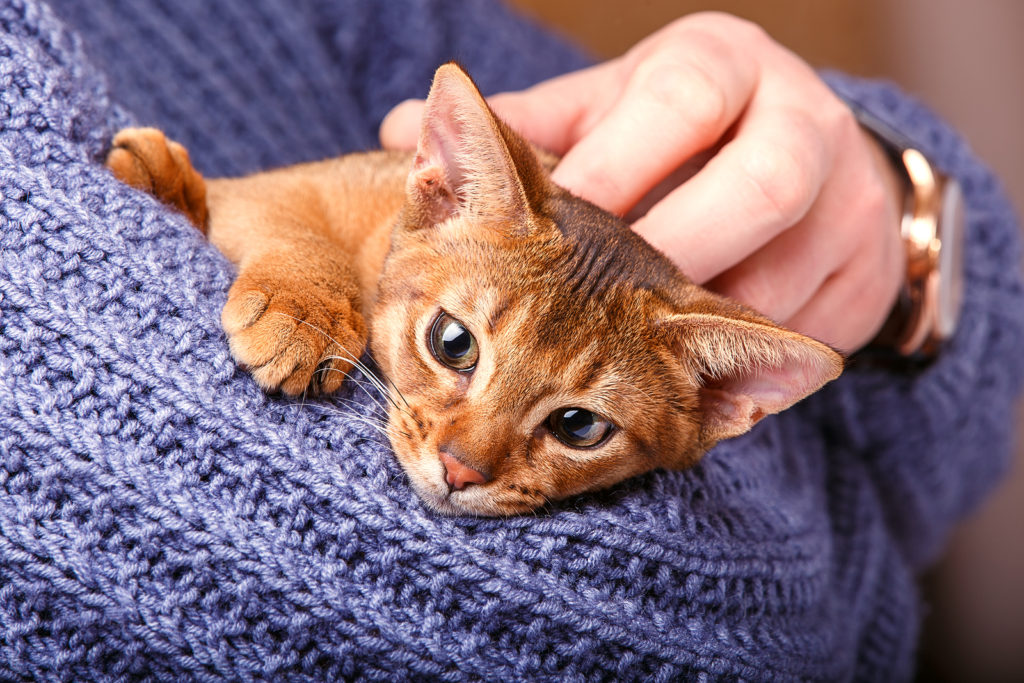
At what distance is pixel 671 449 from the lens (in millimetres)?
1098

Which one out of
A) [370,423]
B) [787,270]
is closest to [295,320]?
[370,423]

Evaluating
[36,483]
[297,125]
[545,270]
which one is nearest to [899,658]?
[545,270]

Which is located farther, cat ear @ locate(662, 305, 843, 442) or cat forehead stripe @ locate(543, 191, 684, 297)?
cat forehead stripe @ locate(543, 191, 684, 297)

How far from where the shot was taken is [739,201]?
3.68ft

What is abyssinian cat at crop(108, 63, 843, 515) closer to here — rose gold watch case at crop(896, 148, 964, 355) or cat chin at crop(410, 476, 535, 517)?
cat chin at crop(410, 476, 535, 517)

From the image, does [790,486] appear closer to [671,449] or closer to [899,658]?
[671,449]

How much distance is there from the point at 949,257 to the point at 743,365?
0.76 m

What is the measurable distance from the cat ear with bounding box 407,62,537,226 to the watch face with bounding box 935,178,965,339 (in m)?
0.93

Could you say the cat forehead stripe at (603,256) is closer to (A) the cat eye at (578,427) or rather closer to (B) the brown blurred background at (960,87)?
(A) the cat eye at (578,427)

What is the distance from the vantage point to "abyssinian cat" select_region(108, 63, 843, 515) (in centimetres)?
97

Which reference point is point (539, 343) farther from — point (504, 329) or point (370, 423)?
point (370, 423)

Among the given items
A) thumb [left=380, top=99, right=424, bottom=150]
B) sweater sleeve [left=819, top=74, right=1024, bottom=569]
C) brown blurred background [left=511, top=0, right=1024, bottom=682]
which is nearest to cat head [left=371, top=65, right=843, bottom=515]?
thumb [left=380, top=99, right=424, bottom=150]

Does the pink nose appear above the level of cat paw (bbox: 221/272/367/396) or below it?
below

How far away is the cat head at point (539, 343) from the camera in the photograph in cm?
99
